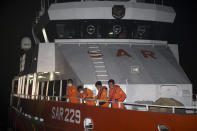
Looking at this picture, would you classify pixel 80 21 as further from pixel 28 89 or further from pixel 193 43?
pixel 193 43

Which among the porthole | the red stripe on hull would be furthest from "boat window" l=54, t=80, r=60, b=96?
the porthole

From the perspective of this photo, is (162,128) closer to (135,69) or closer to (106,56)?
(135,69)

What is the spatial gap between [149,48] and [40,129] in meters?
5.19

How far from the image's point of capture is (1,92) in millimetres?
42281

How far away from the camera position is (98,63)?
10188 mm

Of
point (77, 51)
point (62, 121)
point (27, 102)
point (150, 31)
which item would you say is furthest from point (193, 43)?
point (62, 121)

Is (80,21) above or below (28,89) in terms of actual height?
above

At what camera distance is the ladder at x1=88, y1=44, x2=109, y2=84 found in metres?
9.62

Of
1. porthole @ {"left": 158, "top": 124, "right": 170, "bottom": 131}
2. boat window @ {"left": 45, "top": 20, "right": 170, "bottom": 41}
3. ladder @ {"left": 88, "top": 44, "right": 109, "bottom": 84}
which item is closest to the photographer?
porthole @ {"left": 158, "top": 124, "right": 170, "bottom": 131}

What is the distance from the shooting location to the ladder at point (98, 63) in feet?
31.5

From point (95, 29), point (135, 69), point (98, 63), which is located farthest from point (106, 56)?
point (95, 29)

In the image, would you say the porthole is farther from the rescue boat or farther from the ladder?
the ladder

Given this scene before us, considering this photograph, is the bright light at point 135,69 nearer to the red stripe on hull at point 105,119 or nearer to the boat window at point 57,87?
the red stripe on hull at point 105,119

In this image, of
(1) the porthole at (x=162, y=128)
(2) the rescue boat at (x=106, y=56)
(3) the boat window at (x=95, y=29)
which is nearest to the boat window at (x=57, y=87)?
(2) the rescue boat at (x=106, y=56)
